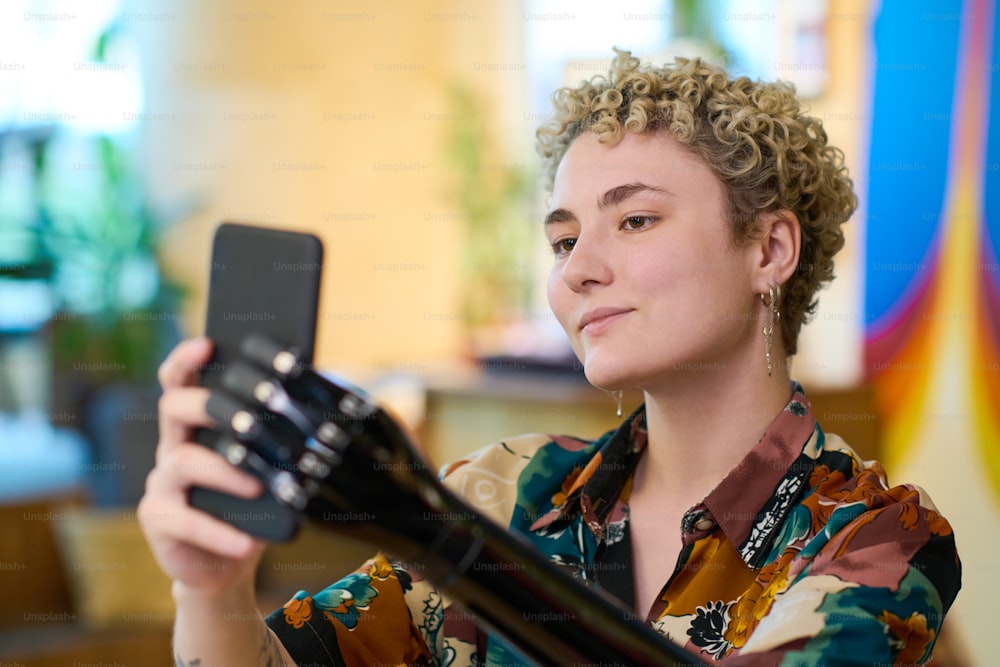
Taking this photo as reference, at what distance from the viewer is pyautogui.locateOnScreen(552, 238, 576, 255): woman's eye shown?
3.96 ft

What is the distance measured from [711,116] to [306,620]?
71 cm

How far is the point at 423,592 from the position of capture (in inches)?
47.2

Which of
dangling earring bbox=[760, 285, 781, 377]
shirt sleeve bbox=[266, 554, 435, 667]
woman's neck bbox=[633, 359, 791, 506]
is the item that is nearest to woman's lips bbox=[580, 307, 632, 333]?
woman's neck bbox=[633, 359, 791, 506]

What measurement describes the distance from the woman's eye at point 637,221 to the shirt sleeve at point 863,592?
0.35 m

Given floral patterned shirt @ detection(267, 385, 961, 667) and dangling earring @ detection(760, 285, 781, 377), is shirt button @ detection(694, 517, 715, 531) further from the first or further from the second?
dangling earring @ detection(760, 285, 781, 377)

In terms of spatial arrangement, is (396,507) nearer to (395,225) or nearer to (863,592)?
(863,592)

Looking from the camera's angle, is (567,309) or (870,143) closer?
(567,309)

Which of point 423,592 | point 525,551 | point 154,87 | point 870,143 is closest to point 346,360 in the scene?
point 154,87

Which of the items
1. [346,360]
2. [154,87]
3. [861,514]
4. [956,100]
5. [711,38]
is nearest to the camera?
[861,514]

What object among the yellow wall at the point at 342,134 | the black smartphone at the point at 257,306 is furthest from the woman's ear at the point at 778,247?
the yellow wall at the point at 342,134

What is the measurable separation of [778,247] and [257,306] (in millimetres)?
769

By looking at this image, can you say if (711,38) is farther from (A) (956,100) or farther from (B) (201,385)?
(B) (201,385)

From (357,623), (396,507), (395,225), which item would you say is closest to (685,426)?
(357,623)

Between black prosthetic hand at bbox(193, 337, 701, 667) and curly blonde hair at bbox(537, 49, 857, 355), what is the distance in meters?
0.60
